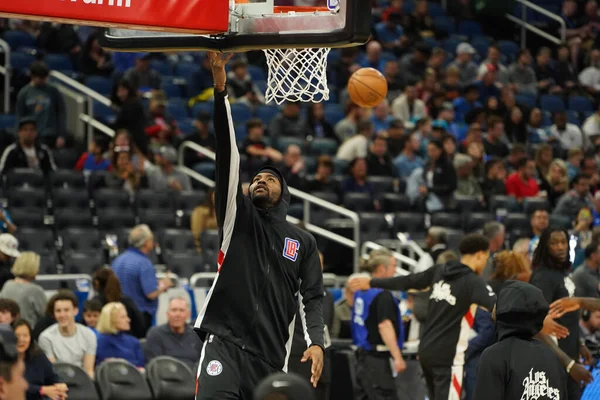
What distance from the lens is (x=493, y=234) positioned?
13.4 meters

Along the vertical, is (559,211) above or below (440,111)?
below

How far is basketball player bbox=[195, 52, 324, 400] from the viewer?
21.9ft

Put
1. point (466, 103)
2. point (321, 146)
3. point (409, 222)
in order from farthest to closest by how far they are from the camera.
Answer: point (466, 103) < point (321, 146) < point (409, 222)

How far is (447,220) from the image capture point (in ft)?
52.3

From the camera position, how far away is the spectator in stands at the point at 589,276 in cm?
1012

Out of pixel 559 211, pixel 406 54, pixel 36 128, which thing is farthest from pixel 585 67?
pixel 36 128

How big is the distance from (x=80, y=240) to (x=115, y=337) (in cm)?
318

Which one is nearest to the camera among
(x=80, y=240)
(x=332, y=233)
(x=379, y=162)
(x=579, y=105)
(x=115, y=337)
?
(x=115, y=337)

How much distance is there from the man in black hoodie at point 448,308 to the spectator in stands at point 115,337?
99.2 inches

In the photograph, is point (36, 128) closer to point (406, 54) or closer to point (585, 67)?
point (406, 54)

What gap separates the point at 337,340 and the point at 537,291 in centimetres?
644

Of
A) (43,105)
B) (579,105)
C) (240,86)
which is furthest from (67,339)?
(579,105)

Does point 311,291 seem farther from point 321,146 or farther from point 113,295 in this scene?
point 321,146

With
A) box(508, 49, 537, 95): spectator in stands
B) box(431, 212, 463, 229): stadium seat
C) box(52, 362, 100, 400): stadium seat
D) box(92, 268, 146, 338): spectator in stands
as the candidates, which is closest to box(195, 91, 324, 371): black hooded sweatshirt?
box(52, 362, 100, 400): stadium seat
